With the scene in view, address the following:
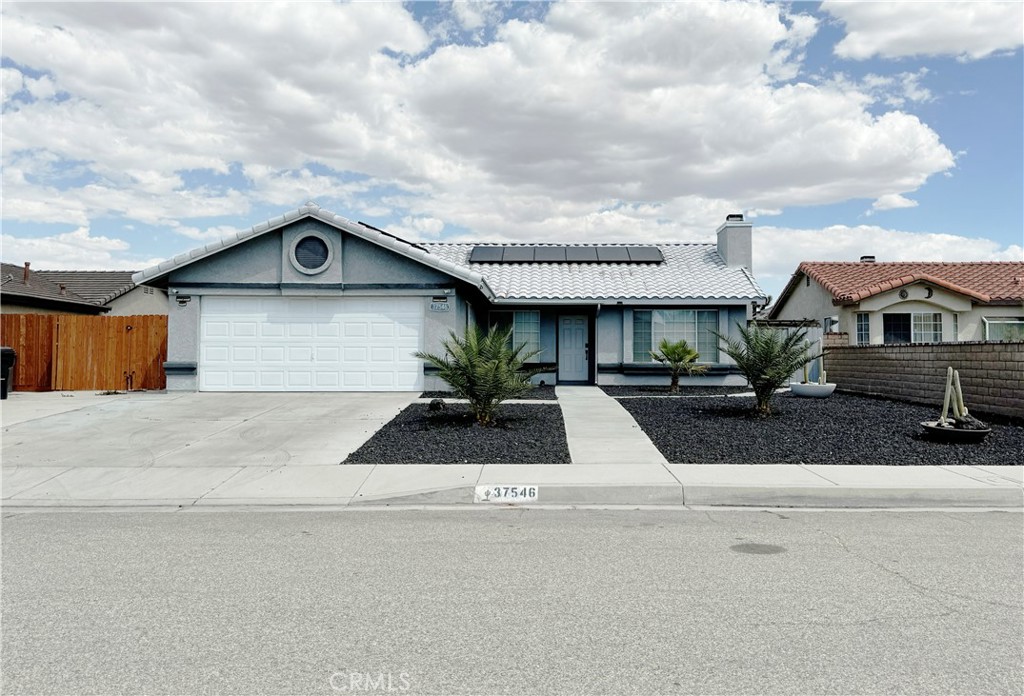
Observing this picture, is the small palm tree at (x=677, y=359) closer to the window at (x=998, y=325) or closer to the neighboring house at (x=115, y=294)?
the window at (x=998, y=325)

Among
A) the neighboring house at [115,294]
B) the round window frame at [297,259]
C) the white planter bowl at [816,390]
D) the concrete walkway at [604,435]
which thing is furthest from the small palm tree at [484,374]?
the neighboring house at [115,294]

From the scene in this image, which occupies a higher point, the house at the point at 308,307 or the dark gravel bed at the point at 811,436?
the house at the point at 308,307

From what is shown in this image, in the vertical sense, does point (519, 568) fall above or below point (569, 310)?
below

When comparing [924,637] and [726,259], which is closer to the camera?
[924,637]

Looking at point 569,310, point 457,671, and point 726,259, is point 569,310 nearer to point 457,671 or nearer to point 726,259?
point 726,259

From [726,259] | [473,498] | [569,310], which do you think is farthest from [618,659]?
[726,259]

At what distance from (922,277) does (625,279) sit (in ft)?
28.7

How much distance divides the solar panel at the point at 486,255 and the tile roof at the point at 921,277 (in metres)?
10.6

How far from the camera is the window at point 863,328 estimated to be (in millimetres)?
22078

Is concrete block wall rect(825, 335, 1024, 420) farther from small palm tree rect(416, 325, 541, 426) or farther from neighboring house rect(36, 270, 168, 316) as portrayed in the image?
neighboring house rect(36, 270, 168, 316)

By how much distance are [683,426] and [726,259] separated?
13380 mm

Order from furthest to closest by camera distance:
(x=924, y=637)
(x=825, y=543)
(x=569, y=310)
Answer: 1. (x=569, y=310)
2. (x=825, y=543)
3. (x=924, y=637)

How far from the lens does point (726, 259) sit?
2381 centimetres
